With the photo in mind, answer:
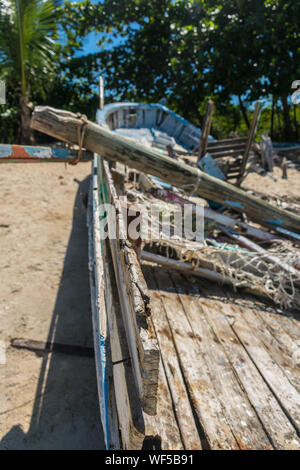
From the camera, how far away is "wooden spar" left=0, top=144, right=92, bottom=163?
216cm

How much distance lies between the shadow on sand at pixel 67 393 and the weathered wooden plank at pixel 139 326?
132 cm

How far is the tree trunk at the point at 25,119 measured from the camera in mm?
8305

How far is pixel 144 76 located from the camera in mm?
11617

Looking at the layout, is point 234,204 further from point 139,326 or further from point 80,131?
point 139,326

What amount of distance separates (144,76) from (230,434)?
12.5 m

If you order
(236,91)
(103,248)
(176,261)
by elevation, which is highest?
(236,91)

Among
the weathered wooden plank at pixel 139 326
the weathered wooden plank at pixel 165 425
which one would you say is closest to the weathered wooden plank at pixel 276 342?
the weathered wooden plank at pixel 165 425

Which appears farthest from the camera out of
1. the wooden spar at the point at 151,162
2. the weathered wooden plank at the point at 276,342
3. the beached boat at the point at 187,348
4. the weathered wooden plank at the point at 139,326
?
the wooden spar at the point at 151,162

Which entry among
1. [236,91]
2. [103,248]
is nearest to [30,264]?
[103,248]

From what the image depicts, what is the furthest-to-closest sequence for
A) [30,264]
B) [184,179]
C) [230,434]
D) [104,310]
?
[30,264] < [184,179] < [104,310] < [230,434]

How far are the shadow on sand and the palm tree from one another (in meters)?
7.00

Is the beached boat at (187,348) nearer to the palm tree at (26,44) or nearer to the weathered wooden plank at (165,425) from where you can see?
the weathered wooden plank at (165,425)

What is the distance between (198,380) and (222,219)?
6.27 feet
